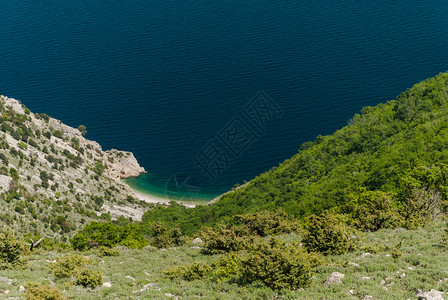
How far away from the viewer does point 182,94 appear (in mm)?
116250

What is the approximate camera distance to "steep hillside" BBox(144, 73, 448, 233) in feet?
146

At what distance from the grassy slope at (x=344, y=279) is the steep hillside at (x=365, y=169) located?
9.60 meters

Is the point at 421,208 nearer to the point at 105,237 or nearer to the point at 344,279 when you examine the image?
the point at 344,279

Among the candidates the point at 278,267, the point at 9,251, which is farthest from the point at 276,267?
the point at 9,251

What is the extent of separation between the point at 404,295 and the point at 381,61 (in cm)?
10773

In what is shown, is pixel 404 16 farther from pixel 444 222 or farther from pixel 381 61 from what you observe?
pixel 444 222

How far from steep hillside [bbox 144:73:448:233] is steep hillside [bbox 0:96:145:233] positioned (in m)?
10.4

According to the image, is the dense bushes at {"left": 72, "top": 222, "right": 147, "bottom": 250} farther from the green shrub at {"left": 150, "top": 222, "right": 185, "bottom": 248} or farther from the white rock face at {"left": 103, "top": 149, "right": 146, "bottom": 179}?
the white rock face at {"left": 103, "top": 149, "right": 146, "bottom": 179}

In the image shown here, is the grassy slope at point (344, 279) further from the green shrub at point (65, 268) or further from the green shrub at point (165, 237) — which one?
the green shrub at point (165, 237)

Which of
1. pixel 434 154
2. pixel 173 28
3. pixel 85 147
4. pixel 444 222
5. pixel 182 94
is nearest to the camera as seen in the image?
pixel 444 222

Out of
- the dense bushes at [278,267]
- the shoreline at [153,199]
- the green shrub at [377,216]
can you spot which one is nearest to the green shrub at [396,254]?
the dense bushes at [278,267]

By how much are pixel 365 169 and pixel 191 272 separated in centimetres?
3947

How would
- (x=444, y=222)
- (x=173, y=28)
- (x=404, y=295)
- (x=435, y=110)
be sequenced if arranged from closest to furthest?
(x=404, y=295) → (x=444, y=222) → (x=435, y=110) → (x=173, y=28)

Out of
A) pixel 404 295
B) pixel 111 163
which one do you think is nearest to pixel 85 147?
pixel 111 163
